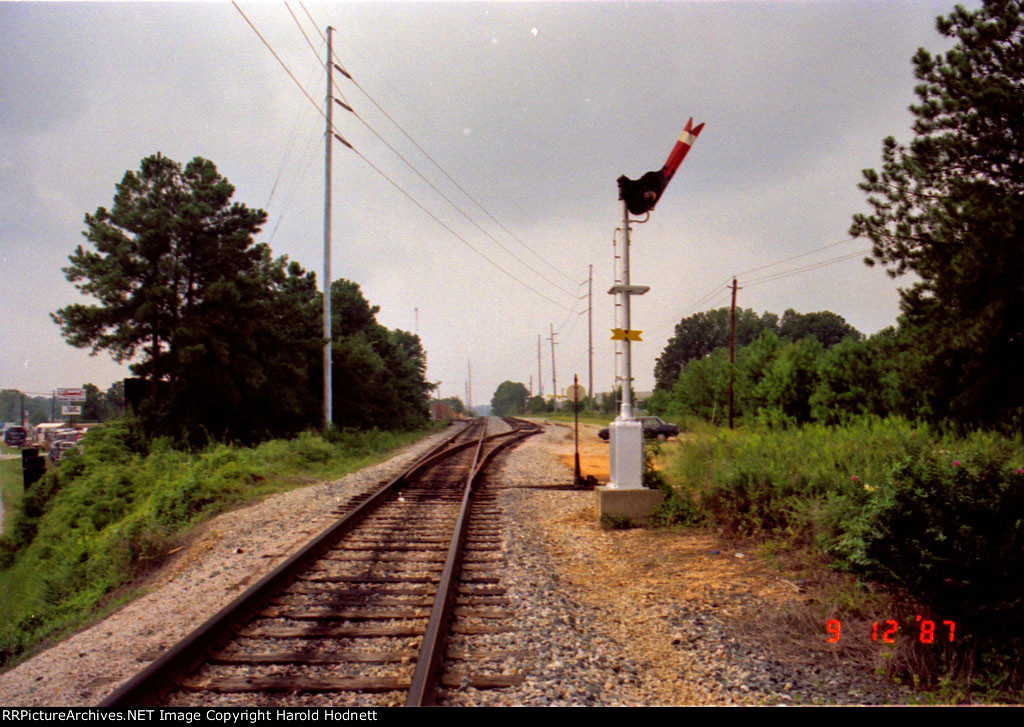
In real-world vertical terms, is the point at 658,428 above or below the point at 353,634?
below

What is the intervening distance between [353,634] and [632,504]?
16.3 ft

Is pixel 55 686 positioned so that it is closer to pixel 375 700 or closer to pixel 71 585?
pixel 375 700

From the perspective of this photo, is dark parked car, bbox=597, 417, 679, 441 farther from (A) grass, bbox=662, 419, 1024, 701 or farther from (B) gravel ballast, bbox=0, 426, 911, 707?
(A) grass, bbox=662, 419, 1024, 701

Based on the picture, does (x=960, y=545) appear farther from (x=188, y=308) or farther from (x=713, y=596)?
(x=188, y=308)

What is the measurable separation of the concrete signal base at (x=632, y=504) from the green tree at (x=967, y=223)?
9495 mm

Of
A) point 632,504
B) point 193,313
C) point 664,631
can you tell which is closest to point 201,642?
point 664,631

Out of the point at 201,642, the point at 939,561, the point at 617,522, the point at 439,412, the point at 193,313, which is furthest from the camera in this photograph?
the point at 439,412

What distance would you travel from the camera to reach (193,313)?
21469 mm

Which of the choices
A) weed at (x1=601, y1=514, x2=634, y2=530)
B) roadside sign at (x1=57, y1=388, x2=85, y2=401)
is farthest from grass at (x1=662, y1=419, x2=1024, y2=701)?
roadside sign at (x1=57, y1=388, x2=85, y2=401)

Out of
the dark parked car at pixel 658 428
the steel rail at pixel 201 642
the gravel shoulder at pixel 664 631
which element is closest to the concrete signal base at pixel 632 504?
→ the gravel shoulder at pixel 664 631

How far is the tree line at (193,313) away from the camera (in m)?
21.0

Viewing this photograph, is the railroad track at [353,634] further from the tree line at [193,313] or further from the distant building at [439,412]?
the distant building at [439,412]

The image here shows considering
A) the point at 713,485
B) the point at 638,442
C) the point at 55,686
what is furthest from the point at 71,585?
the point at 713,485
